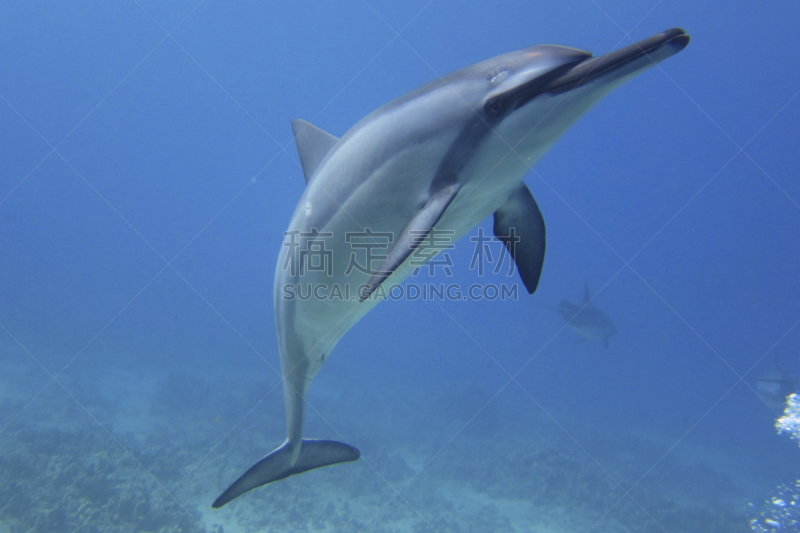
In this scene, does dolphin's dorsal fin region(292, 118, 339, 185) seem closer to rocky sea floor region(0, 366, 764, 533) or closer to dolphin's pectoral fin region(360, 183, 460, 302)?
dolphin's pectoral fin region(360, 183, 460, 302)

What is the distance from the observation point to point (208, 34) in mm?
49312

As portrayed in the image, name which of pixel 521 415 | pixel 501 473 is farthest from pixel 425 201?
pixel 521 415

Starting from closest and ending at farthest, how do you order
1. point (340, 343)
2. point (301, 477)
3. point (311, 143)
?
point (311, 143) → point (301, 477) → point (340, 343)

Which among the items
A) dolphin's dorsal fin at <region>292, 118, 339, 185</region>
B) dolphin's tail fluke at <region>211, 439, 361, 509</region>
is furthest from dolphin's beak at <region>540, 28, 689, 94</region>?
dolphin's tail fluke at <region>211, 439, 361, 509</region>

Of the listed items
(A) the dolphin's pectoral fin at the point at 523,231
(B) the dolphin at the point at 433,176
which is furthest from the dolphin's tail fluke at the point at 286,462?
(A) the dolphin's pectoral fin at the point at 523,231

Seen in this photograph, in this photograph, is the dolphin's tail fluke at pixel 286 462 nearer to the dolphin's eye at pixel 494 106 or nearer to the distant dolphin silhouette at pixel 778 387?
the dolphin's eye at pixel 494 106

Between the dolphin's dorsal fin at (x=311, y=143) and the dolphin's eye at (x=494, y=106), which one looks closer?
the dolphin's eye at (x=494, y=106)

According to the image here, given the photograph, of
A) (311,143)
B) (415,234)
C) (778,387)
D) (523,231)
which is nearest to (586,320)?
(778,387)

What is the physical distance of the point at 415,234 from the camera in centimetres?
172

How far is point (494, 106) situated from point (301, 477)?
10608 mm

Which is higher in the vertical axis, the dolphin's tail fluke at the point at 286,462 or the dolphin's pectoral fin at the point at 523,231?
the dolphin's pectoral fin at the point at 523,231

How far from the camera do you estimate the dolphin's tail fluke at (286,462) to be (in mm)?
3828

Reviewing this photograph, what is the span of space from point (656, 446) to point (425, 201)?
2241 centimetres

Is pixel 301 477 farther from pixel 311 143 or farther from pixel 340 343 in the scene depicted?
pixel 340 343
